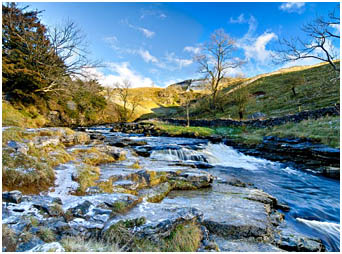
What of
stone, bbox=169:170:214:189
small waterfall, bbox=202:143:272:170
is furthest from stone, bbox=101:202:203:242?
small waterfall, bbox=202:143:272:170

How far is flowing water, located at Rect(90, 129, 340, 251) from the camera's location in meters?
4.36

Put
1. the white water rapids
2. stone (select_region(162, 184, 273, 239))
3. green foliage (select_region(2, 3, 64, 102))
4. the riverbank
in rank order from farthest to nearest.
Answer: green foliage (select_region(2, 3, 64, 102)) → the white water rapids → the riverbank → stone (select_region(162, 184, 273, 239))

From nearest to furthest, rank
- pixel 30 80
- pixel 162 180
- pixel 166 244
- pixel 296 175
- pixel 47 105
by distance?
pixel 166 244 < pixel 162 180 < pixel 296 175 < pixel 30 80 < pixel 47 105

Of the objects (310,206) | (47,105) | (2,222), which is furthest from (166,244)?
(47,105)

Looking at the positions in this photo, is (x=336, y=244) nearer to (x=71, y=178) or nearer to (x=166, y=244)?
(x=166, y=244)

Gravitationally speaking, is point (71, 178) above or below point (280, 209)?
above

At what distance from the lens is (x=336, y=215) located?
5.11 meters

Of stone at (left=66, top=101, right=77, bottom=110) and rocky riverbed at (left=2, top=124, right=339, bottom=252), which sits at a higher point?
stone at (left=66, top=101, right=77, bottom=110)

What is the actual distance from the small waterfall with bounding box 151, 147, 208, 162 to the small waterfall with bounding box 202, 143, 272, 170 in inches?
20.7

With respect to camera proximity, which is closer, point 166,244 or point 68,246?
point 68,246

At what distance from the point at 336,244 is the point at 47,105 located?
26811 millimetres

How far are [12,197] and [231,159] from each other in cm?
1103

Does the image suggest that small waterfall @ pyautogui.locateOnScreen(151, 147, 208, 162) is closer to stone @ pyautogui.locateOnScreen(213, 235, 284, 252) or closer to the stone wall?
stone @ pyautogui.locateOnScreen(213, 235, 284, 252)

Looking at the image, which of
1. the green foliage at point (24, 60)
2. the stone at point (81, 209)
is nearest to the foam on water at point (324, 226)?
the stone at point (81, 209)
